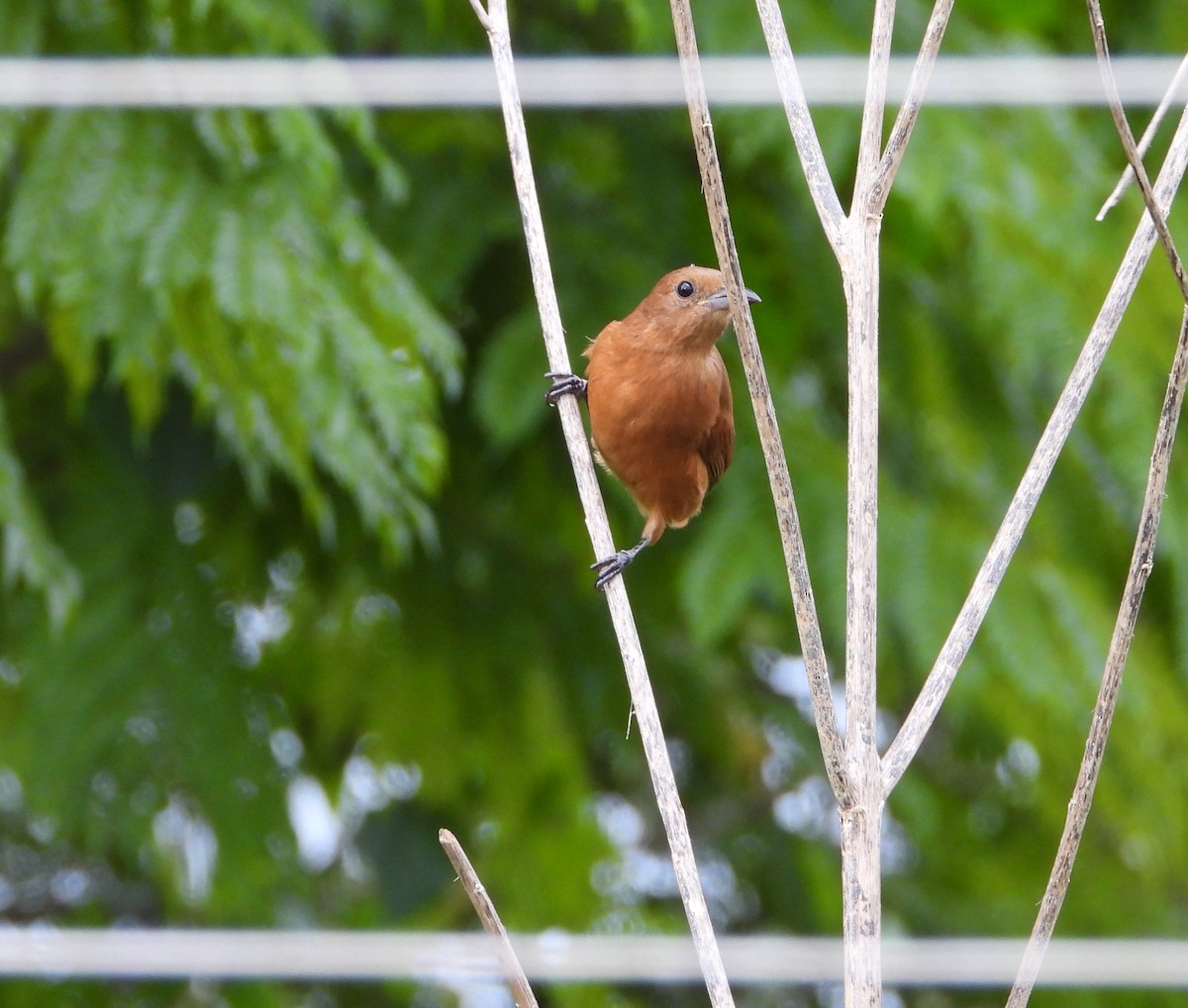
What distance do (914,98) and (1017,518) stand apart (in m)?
0.46

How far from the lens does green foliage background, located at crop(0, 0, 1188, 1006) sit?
10.1ft

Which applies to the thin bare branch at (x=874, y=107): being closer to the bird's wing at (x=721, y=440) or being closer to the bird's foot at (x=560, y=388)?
the bird's foot at (x=560, y=388)

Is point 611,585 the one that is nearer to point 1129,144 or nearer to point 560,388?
point 1129,144

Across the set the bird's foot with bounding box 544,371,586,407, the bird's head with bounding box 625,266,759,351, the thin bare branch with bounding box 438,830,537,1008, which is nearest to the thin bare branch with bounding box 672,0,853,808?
the thin bare branch with bounding box 438,830,537,1008

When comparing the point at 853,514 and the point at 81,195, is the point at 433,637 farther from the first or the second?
the point at 853,514

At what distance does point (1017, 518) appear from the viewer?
1638 millimetres

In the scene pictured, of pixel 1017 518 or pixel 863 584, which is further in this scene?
pixel 1017 518

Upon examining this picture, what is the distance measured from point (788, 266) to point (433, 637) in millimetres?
1377

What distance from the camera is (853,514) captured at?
5.09 ft

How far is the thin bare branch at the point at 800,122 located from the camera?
1614mm

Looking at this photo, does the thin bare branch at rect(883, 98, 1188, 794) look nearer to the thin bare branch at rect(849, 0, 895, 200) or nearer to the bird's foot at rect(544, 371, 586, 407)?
the thin bare branch at rect(849, 0, 895, 200)

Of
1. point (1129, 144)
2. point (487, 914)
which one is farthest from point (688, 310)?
point (487, 914)

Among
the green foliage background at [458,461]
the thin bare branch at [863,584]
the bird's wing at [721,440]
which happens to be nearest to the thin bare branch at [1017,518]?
the thin bare branch at [863,584]

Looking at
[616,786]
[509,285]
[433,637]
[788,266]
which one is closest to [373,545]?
[433,637]
